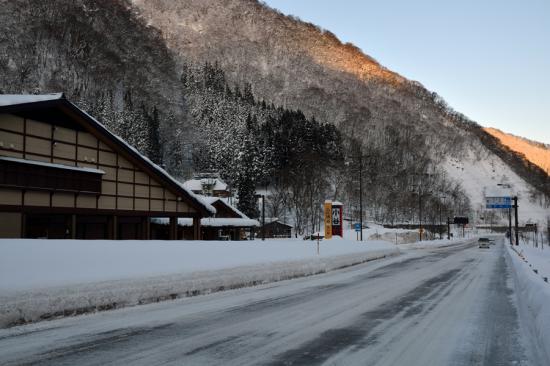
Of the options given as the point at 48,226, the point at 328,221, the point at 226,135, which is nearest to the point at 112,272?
the point at 48,226

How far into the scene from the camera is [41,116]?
90.9 ft

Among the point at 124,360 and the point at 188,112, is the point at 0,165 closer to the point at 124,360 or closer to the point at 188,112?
the point at 124,360

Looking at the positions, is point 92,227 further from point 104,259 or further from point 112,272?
point 112,272

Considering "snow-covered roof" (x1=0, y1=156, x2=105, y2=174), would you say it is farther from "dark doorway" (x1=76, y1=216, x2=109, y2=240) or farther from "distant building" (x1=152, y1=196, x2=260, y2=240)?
"distant building" (x1=152, y1=196, x2=260, y2=240)

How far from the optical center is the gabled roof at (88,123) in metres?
25.6

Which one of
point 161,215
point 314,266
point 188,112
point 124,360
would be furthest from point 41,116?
point 188,112

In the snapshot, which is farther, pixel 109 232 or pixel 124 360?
pixel 109 232

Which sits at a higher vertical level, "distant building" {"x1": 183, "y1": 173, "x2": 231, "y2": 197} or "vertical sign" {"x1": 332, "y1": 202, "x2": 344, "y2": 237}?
"distant building" {"x1": 183, "y1": 173, "x2": 231, "y2": 197}

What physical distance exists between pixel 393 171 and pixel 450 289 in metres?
161

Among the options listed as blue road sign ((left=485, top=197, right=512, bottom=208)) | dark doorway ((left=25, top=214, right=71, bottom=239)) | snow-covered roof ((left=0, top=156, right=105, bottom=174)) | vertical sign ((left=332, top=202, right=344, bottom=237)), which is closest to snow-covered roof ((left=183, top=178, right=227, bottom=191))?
blue road sign ((left=485, top=197, right=512, bottom=208))

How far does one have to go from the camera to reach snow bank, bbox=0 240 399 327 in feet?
31.5

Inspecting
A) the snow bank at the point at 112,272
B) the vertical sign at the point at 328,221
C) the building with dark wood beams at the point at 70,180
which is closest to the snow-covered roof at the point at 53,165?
the building with dark wood beams at the point at 70,180

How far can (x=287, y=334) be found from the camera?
838 centimetres

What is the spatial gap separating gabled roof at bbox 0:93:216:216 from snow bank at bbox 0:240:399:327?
47.8 ft
